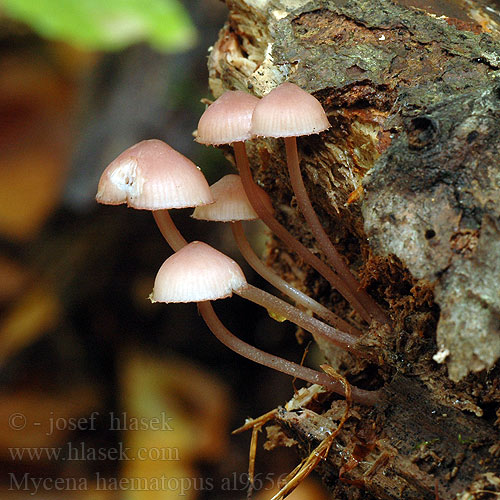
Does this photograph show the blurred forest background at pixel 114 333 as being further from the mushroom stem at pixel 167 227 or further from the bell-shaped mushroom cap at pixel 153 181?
the bell-shaped mushroom cap at pixel 153 181

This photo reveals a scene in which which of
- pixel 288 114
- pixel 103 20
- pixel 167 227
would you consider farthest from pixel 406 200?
pixel 103 20

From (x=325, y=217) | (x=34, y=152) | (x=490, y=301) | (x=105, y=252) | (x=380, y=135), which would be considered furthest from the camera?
(x=34, y=152)

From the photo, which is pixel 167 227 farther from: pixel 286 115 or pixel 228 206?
pixel 286 115

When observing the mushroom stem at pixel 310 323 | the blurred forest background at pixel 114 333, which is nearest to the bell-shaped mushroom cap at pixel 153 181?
the mushroom stem at pixel 310 323

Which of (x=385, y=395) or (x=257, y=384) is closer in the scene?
(x=385, y=395)

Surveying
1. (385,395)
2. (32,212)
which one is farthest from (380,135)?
(32,212)

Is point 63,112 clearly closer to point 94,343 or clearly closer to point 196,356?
point 94,343

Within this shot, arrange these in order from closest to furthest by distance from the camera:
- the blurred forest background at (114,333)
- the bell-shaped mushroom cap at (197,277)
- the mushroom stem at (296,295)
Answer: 1. the bell-shaped mushroom cap at (197,277)
2. the mushroom stem at (296,295)
3. the blurred forest background at (114,333)
